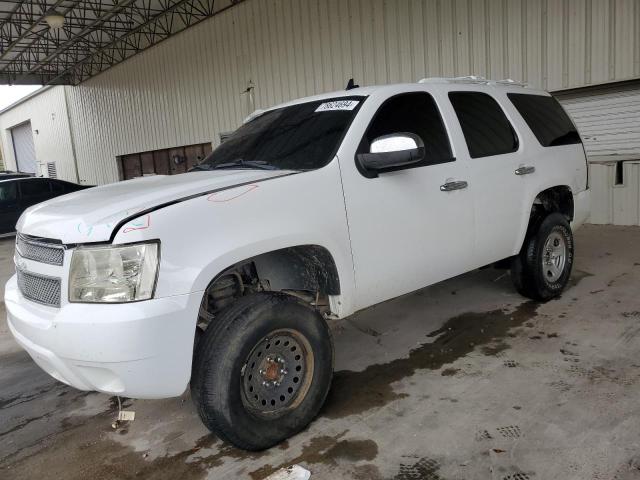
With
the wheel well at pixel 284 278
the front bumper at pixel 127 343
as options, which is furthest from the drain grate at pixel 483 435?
the front bumper at pixel 127 343

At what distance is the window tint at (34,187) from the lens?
14.3 metres

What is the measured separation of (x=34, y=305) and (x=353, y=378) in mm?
2117

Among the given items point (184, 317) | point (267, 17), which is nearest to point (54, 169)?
point (267, 17)

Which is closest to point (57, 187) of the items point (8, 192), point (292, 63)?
point (8, 192)

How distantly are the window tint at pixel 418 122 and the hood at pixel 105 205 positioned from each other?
0.88 m

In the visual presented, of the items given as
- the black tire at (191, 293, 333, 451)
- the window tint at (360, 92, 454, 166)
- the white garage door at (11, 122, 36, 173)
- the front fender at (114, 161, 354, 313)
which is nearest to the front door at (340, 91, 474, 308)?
the window tint at (360, 92, 454, 166)

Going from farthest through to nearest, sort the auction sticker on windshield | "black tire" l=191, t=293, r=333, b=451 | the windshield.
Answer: the auction sticker on windshield, the windshield, "black tire" l=191, t=293, r=333, b=451

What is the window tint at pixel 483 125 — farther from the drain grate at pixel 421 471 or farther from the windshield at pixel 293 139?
the drain grate at pixel 421 471

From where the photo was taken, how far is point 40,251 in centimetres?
275

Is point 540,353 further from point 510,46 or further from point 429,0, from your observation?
point 429,0

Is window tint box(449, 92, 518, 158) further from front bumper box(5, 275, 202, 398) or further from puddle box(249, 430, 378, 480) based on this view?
front bumper box(5, 275, 202, 398)

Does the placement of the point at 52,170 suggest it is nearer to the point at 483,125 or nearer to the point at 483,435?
the point at 483,125

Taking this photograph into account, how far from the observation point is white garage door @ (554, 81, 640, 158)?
319 inches

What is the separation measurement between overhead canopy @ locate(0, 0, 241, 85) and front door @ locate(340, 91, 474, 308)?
13.0m
